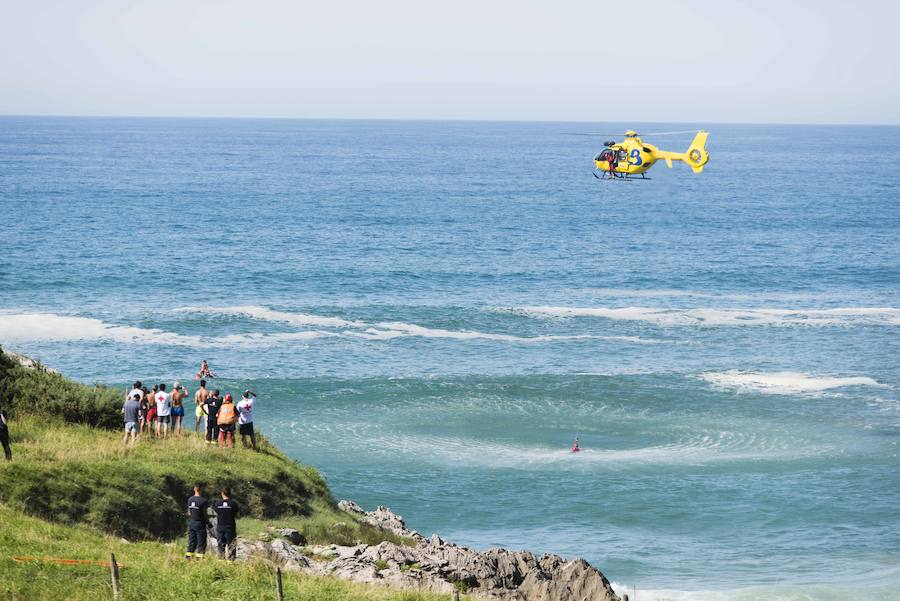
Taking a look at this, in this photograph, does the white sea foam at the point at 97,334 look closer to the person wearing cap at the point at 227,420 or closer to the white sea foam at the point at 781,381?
the white sea foam at the point at 781,381

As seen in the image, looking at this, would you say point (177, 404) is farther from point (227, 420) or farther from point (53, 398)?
point (53, 398)

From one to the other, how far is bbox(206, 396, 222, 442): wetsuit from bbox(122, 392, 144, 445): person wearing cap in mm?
1864

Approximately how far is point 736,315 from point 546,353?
16.6 meters

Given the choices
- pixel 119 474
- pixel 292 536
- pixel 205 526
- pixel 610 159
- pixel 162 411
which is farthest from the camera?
pixel 610 159

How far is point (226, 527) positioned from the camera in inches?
826

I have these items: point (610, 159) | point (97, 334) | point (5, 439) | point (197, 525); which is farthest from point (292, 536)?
point (610, 159)

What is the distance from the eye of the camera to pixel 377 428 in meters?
45.5

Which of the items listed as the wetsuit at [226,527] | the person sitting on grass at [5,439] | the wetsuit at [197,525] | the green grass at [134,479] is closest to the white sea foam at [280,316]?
the green grass at [134,479]

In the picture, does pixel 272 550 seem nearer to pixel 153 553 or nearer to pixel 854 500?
pixel 153 553

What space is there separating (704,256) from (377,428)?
176 ft

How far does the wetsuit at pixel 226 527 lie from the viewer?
68.3ft

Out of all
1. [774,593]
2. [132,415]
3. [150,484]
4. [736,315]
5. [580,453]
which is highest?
[132,415]

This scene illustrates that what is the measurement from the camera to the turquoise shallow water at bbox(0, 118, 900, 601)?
116ft

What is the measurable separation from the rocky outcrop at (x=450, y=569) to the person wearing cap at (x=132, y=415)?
574 cm
